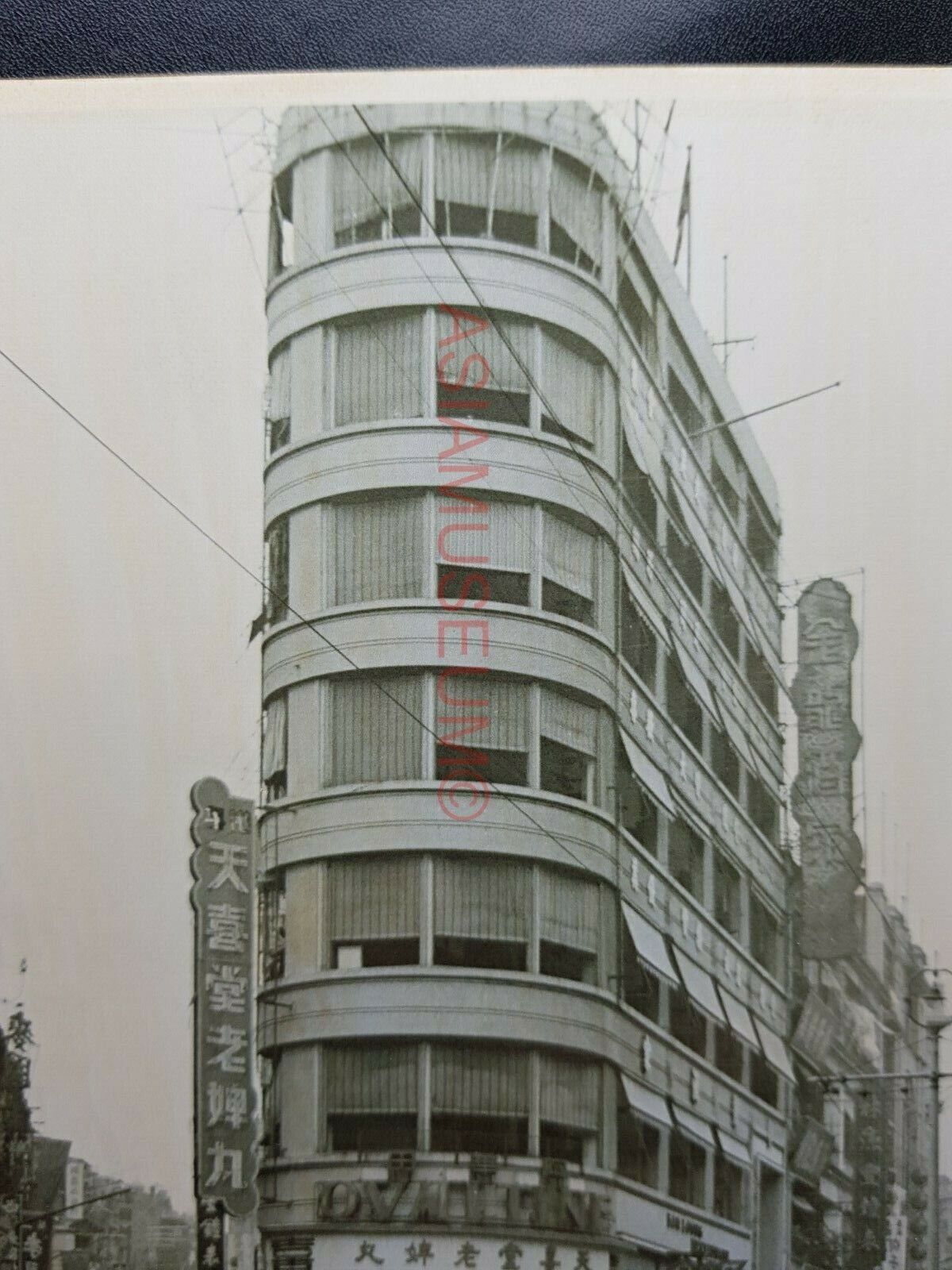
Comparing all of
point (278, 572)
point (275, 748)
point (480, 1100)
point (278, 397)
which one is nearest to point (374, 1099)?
point (480, 1100)

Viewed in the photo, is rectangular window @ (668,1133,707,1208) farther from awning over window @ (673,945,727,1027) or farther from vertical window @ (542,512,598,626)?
vertical window @ (542,512,598,626)

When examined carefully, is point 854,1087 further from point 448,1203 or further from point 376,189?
point 376,189

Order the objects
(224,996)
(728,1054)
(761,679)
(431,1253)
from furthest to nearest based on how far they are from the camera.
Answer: (761,679)
(728,1054)
(224,996)
(431,1253)

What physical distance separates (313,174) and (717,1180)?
283 centimetres

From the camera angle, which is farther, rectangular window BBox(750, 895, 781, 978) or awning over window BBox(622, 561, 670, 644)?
rectangular window BBox(750, 895, 781, 978)

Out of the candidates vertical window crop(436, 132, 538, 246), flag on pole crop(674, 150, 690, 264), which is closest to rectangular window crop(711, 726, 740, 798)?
flag on pole crop(674, 150, 690, 264)

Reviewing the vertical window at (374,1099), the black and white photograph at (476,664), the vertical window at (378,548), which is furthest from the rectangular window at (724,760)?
the vertical window at (374,1099)

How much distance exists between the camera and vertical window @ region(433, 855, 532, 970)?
538 cm

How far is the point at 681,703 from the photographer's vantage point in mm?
5527

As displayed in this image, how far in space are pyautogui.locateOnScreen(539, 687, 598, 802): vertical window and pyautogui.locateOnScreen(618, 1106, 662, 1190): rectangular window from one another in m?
0.83

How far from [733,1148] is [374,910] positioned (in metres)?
1.14

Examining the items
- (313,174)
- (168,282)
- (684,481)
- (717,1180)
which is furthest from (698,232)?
(717,1180)

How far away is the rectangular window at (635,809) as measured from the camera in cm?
552

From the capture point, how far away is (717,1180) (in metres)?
5.55
